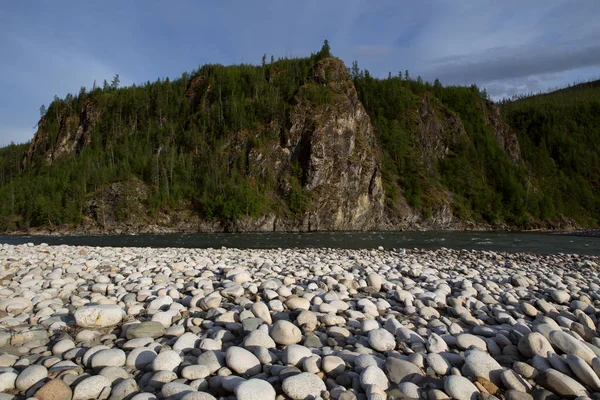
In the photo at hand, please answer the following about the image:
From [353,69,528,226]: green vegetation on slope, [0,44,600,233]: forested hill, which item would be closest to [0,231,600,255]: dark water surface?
[0,44,600,233]: forested hill

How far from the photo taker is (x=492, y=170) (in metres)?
93.8

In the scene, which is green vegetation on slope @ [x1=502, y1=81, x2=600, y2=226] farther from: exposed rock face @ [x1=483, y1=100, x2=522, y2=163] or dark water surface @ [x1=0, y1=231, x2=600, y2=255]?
dark water surface @ [x1=0, y1=231, x2=600, y2=255]

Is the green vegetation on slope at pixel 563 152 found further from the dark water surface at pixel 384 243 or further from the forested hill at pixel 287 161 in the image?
the dark water surface at pixel 384 243

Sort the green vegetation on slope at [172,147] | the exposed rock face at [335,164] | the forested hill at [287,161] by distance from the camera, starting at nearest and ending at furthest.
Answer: the green vegetation on slope at [172,147]
the forested hill at [287,161]
the exposed rock face at [335,164]

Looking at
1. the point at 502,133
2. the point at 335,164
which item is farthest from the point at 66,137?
the point at 502,133

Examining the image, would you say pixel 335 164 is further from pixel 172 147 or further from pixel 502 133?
pixel 502 133

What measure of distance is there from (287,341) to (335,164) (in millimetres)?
63736

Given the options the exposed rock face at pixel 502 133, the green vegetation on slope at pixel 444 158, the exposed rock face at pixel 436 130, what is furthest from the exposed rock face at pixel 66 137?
the exposed rock face at pixel 502 133

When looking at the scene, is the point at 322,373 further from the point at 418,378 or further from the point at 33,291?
the point at 33,291

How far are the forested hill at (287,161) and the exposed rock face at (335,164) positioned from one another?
27 cm

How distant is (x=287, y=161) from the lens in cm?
6869

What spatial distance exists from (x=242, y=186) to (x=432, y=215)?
40617 millimetres

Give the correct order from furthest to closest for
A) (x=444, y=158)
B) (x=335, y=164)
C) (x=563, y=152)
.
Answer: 1. (x=563, y=152)
2. (x=444, y=158)
3. (x=335, y=164)

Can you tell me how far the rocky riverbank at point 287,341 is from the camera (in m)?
2.86
